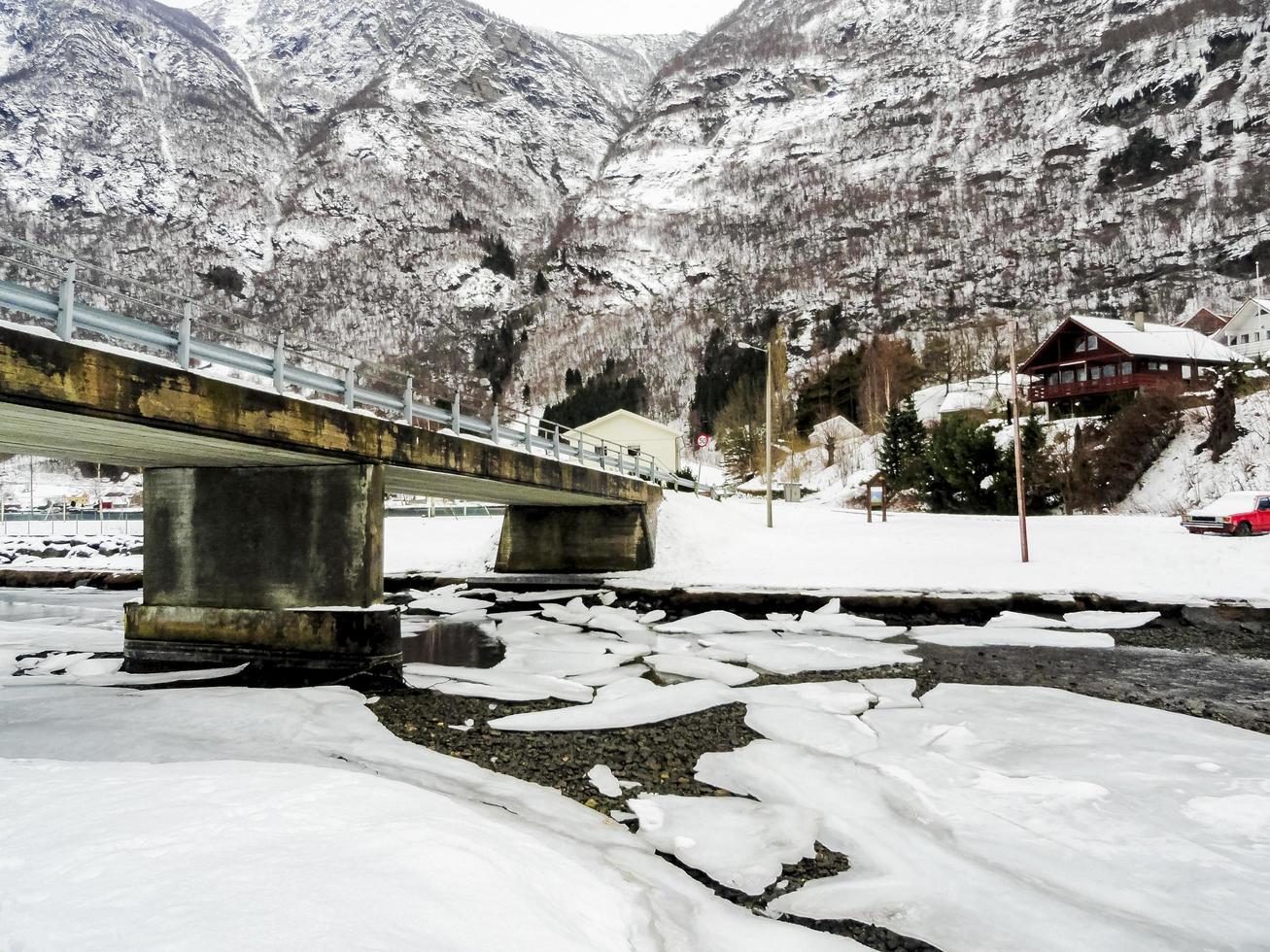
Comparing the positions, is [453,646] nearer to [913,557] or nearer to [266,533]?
[266,533]

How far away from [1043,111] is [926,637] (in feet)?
637

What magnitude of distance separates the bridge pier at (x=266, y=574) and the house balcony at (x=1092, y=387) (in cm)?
4774

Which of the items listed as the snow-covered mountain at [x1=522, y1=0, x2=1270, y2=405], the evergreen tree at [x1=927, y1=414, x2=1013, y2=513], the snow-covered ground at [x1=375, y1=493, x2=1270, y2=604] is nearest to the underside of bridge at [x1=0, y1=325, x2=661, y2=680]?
the snow-covered ground at [x1=375, y1=493, x2=1270, y2=604]

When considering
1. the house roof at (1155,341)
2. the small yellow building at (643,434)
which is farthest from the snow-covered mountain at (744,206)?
the house roof at (1155,341)

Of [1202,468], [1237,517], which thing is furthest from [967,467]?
[1237,517]

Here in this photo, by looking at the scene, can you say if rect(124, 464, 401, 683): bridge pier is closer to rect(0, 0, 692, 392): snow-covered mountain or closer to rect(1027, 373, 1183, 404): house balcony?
rect(1027, 373, 1183, 404): house balcony

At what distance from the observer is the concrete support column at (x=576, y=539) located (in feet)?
95.8

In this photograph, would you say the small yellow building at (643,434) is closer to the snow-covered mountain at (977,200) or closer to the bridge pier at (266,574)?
the bridge pier at (266,574)

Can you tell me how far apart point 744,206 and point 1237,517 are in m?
171

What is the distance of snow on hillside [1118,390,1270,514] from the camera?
30.4 meters

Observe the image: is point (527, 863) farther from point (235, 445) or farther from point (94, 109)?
point (94, 109)

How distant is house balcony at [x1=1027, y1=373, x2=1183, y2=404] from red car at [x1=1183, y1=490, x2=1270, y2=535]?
931 inches

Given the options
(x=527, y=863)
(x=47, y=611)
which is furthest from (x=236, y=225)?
(x=527, y=863)

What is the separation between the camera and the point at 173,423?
9953 millimetres
